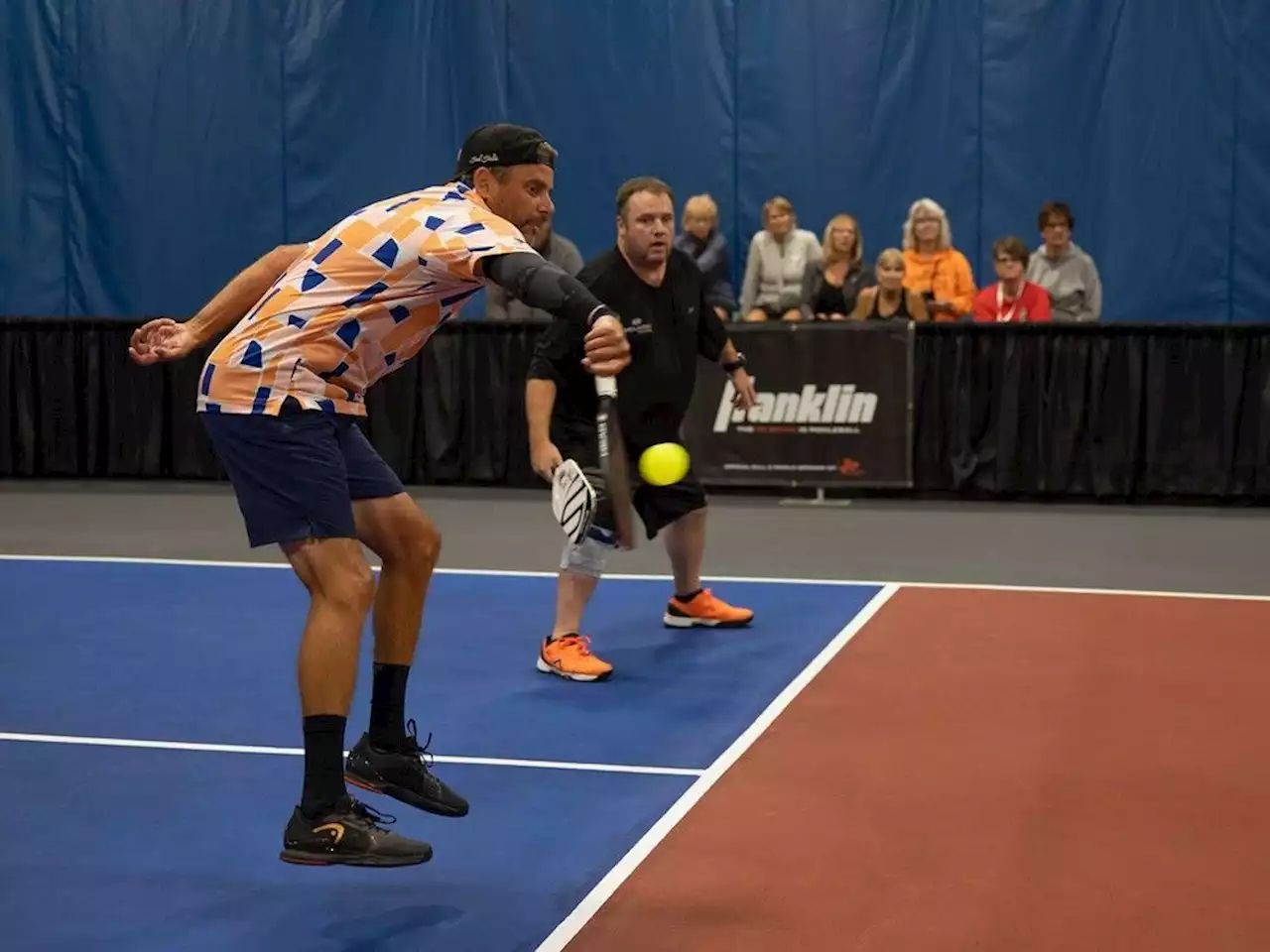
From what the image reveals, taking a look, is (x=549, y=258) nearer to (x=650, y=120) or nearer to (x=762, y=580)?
(x=650, y=120)

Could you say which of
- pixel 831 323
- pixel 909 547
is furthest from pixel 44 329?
pixel 909 547

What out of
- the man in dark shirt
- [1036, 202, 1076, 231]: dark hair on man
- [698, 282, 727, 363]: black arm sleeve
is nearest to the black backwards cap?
the man in dark shirt

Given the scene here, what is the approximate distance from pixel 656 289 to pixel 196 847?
120 inches

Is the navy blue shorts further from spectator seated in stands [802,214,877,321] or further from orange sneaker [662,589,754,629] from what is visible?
spectator seated in stands [802,214,877,321]

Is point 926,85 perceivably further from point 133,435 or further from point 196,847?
point 196,847

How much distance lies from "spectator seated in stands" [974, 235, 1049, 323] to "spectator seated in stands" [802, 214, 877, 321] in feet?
2.66

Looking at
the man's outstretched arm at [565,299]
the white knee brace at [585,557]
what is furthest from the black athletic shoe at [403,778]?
the white knee brace at [585,557]

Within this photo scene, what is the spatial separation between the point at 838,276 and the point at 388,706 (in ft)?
25.3

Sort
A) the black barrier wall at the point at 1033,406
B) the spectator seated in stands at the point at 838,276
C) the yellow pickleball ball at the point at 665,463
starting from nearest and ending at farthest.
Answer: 1. the yellow pickleball ball at the point at 665,463
2. the black barrier wall at the point at 1033,406
3. the spectator seated in stands at the point at 838,276

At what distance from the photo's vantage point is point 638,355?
22.2 feet

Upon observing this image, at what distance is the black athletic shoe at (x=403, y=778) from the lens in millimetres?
4512

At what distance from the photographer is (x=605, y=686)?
6391 millimetres

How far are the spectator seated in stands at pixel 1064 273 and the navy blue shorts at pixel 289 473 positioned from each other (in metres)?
8.43

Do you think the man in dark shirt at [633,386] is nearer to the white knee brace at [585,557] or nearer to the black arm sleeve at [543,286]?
the white knee brace at [585,557]
